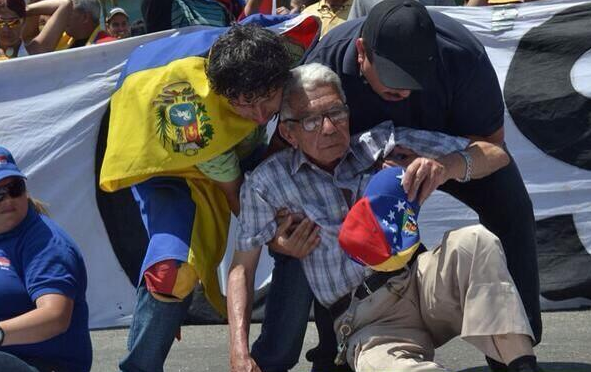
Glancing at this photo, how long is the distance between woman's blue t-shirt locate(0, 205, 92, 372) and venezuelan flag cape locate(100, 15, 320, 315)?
29cm

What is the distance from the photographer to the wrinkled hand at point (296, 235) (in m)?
3.96

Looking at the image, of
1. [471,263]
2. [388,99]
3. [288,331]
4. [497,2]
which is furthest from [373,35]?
[497,2]

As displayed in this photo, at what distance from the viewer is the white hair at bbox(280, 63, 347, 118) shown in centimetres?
392

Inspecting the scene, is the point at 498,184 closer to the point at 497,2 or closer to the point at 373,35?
the point at 373,35

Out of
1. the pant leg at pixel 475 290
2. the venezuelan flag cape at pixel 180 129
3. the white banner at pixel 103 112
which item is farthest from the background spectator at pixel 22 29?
the pant leg at pixel 475 290

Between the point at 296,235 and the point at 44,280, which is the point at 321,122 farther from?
the point at 44,280

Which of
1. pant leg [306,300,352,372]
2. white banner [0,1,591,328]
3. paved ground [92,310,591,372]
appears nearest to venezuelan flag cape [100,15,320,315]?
pant leg [306,300,352,372]

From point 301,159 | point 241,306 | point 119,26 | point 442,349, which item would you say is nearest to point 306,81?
point 301,159

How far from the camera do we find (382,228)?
362 cm

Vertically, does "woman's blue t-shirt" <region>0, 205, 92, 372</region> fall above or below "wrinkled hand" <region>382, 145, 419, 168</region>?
below

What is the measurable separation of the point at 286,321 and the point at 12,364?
102cm

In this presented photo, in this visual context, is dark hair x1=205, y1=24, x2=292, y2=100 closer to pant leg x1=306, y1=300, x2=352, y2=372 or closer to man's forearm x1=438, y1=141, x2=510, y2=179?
man's forearm x1=438, y1=141, x2=510, y2=179

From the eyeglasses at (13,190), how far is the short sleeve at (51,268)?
0.55 ft

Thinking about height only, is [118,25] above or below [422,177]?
below
